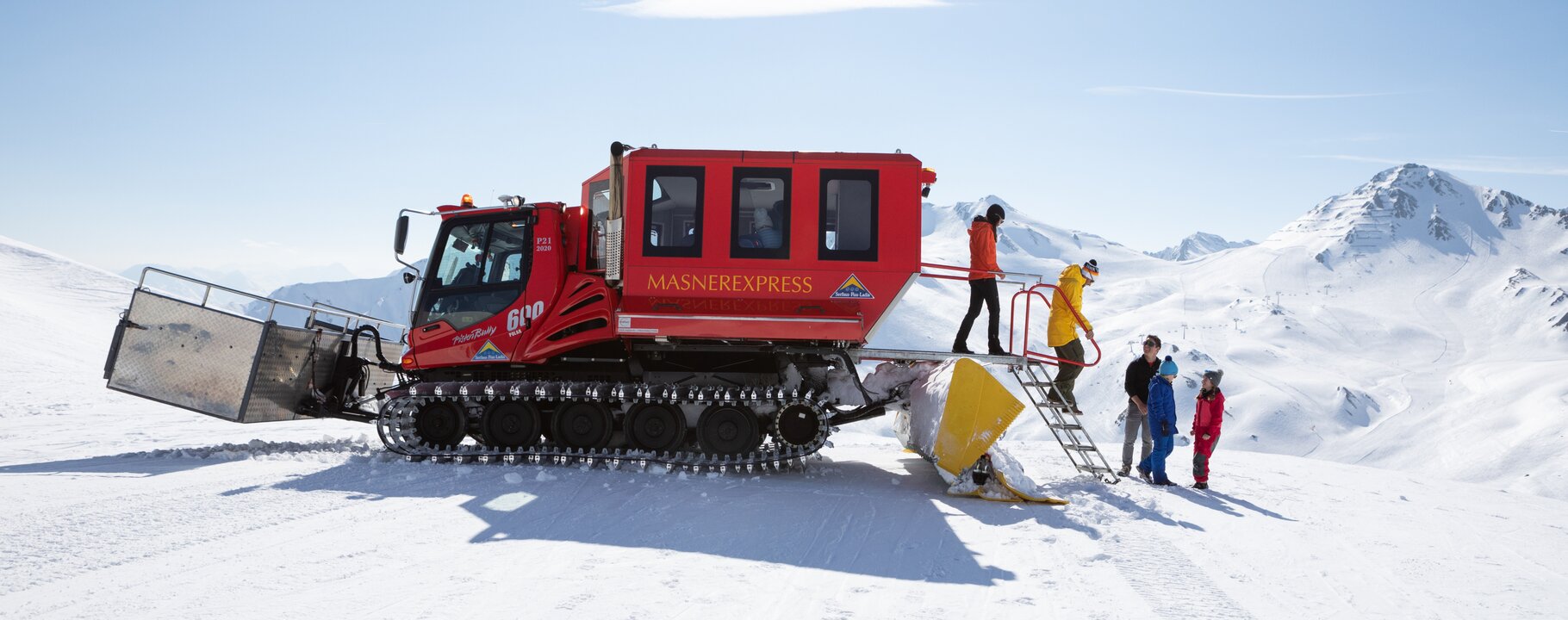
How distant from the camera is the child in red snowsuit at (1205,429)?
372 inches

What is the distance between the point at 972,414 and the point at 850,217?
224cm

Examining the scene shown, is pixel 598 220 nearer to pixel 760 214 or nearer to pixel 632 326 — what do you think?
pixel 632 326

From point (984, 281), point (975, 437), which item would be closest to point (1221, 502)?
point (975, 437)

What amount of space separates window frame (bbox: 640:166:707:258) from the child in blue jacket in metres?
5.01

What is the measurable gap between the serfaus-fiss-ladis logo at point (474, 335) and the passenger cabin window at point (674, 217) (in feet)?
6.90

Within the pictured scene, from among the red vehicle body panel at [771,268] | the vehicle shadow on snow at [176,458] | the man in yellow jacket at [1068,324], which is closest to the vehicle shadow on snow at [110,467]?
the vehicle shadow on snow at [176,458]

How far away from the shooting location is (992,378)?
8.40 meters

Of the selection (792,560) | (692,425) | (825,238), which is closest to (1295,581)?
(792,560)

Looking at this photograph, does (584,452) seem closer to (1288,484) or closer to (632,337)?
(632,337)

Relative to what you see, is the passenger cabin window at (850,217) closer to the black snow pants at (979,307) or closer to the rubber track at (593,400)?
the black snow pants at (979,307)

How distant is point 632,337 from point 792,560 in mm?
4127

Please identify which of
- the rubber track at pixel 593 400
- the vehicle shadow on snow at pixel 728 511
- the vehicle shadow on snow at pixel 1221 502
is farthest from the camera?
the rubber track at pixel 593 400

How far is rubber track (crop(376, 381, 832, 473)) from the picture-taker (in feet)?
30.1

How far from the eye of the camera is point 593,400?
31.3ft
